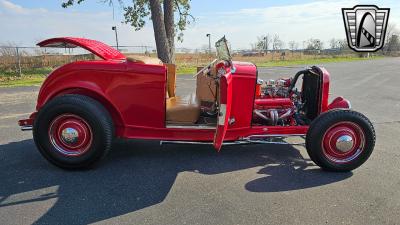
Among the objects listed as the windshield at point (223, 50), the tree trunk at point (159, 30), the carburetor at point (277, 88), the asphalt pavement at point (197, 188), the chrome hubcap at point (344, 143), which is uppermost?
the tree trunk at point (159, 30)

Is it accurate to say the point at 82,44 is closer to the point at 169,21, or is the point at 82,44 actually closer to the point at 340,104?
the point at 340,104

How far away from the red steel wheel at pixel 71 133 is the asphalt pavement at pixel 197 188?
29cm

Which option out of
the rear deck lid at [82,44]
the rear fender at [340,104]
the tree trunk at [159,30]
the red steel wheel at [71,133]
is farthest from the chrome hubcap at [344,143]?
the tree trunk at [159,30]

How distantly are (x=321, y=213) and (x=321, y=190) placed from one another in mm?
519

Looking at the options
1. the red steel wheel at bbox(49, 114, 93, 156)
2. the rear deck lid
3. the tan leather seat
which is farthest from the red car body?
the red steel wheel at bbox(49, 114, 93, 156)

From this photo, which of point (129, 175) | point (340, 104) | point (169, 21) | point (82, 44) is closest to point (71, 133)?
point (129, 175)

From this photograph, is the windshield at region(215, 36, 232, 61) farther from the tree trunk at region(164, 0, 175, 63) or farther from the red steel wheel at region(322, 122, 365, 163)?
the tree trunk at region(164, 0, 175, 63)

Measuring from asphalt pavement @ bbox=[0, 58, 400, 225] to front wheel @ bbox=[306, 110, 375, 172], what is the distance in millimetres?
147

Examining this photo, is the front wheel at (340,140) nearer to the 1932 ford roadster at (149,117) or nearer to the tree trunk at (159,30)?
the 1932 ford roadster at (149,117)

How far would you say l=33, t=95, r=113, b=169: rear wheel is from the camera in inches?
152

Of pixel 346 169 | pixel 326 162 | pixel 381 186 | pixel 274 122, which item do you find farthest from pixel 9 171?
pixel 381 186

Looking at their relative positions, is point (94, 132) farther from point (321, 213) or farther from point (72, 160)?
point (321, 213)

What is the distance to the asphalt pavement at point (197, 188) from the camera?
2975mm

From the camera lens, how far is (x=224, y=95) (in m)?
3.64
